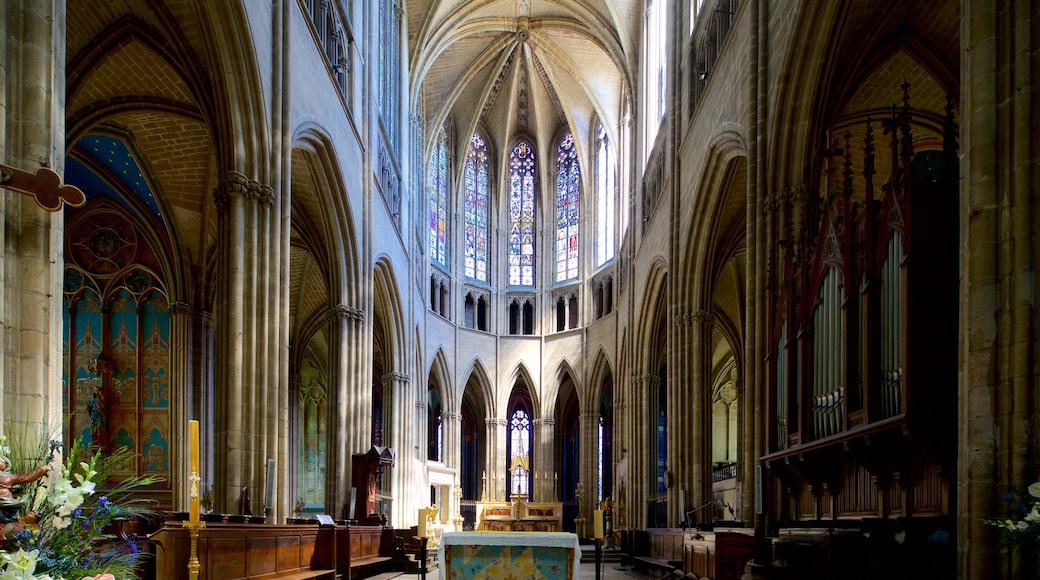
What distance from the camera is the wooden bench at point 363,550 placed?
12.7 meters

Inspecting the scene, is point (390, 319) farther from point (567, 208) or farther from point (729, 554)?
point (729, 554)

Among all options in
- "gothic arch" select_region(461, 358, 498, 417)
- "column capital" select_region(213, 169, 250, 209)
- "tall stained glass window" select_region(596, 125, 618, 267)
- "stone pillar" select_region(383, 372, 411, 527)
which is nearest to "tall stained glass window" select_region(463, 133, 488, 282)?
"gothic arch" select_region(461, 358, 498, 417)

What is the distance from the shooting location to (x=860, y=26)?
11.1m

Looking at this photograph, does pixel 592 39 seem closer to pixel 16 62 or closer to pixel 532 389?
pixel 532 389

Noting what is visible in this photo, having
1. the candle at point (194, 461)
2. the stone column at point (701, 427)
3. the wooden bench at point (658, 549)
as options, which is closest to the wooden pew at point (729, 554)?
the wooden bench at point (658, 549)

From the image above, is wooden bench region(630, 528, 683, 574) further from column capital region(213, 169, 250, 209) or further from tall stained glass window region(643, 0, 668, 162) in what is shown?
tall stained glass window region(643, 0, 668, 162)

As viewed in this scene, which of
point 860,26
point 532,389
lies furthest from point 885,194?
point 532,389

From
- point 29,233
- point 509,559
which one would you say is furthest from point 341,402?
point 29,233

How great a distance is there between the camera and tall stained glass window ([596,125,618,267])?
32.4 metres

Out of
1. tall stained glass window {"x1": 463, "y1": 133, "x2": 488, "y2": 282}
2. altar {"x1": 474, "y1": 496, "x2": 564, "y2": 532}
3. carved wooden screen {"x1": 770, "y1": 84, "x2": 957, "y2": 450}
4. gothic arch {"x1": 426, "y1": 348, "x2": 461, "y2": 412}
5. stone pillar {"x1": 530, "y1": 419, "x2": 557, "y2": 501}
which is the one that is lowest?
altar {"x1": 474, "y1": 496, "x2": 564, "y2": 532}

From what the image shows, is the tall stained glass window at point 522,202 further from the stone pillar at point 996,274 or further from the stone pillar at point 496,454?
the stone pillar at point 996,274

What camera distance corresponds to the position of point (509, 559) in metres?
8.70

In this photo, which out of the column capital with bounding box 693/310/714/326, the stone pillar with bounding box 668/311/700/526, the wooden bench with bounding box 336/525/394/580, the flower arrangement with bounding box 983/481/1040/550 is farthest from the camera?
the column capital with bounding box 693/310/714/326

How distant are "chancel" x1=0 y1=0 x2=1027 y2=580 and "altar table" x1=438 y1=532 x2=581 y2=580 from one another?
0.25 m
